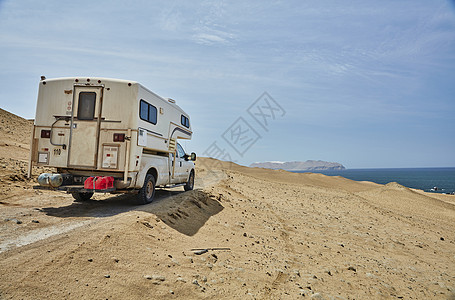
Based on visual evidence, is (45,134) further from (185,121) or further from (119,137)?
(185,121)

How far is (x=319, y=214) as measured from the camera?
41.4ft

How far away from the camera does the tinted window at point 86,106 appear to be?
26.5ft

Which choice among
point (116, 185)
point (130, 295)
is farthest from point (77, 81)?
point (130, 295)

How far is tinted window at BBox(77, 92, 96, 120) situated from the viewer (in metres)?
8.07

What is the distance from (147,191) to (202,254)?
4.17 metres

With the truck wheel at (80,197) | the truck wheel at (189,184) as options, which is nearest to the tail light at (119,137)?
the truck wheel at (80,197)

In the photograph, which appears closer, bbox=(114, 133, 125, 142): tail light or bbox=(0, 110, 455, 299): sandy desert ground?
bbox=(0, 110, 455, 299): sandy desert ground

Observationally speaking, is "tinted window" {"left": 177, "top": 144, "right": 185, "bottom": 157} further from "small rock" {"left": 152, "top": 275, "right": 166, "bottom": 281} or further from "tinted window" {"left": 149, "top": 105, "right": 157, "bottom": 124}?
"small rock" {"left": 152, "top": 275, "right": 166, "bottom": 281}

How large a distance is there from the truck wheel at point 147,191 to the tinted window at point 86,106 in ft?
8.38

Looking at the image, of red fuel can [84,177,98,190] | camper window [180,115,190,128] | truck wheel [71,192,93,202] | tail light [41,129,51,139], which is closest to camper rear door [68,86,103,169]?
red fuel can [84,177,98,190]

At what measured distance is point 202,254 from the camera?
18.7ft

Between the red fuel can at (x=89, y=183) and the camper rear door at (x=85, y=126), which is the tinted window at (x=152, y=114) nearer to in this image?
the camper rear door at (x=85, y=126)

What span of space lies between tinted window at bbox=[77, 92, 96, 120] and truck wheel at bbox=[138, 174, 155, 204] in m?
2.55

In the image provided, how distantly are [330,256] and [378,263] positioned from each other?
1.29 m
